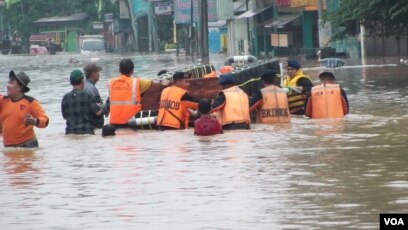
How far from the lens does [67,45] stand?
484 ft

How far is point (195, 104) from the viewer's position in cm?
2025

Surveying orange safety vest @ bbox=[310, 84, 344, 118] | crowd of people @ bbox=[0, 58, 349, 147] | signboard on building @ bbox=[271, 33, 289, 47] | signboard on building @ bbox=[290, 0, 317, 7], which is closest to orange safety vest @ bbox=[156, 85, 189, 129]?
crowd of people @ bbox=[0, 58, 349, 147]

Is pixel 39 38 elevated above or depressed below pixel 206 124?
below

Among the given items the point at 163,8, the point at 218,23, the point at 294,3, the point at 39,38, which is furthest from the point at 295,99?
the point at 39,38

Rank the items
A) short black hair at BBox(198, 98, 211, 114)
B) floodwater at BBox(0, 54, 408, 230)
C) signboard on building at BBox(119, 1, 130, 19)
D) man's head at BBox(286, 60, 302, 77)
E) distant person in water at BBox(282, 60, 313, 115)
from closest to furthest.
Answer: floodwater at BBox(0, 54, 408, 230) → short black hair at BBox(198, 98, 211, 114) → distant person in water at BBox(282, 60, 313, 115) → man's head at BBox(286, 60, 302, 77) → signboard on building at BBox(119, 1, 130, 19)

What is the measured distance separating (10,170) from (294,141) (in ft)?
13.9

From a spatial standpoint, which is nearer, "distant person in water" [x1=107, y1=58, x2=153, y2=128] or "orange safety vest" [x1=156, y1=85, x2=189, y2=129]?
"orange safety vest" [x1=156, y1=85, x2=189, y2=129]

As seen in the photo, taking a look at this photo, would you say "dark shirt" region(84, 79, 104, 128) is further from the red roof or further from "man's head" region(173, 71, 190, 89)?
the red roof

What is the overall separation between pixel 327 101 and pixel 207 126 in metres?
2.82

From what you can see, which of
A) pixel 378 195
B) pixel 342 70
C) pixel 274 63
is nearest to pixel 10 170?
pixel 378 195

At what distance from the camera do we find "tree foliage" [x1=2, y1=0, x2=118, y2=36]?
5704 inches

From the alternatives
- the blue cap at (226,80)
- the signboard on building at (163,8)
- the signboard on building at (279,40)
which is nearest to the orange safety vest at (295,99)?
the blue cap at (226,80)

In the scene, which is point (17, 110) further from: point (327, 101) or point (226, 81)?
point (327, 101)

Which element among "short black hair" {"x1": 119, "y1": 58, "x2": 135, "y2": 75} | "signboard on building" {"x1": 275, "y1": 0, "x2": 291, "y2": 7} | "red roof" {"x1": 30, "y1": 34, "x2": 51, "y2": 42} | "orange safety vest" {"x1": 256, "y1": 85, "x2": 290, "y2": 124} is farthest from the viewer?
"red roof" {"x1": 30, "y1": 34, "x2": 51, "y2": 42}
